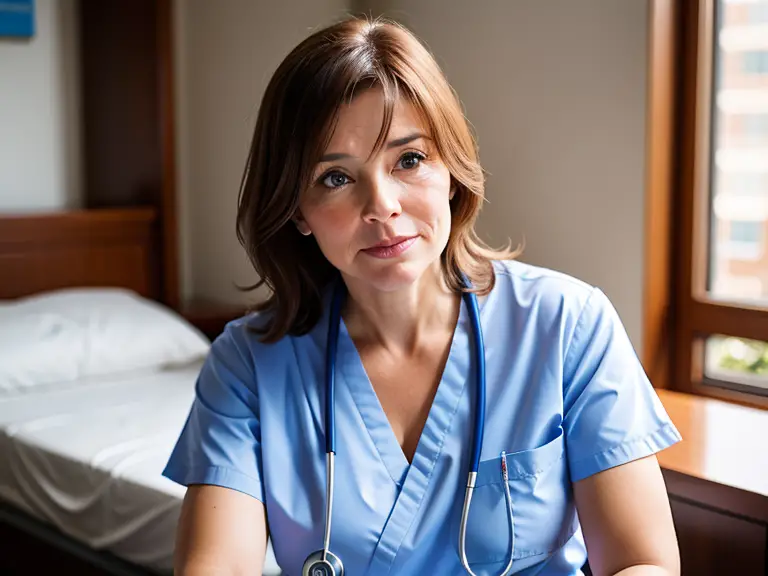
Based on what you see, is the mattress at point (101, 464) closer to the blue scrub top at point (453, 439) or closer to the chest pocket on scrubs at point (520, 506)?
the blue scrub top at point (453, 439)

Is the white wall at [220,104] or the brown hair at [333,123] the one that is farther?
the white wall at [220,104]

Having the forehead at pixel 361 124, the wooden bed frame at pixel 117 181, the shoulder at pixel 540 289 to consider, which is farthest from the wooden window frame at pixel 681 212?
the wooden bed frame at pixel 117 181

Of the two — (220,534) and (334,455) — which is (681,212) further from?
(220,534)

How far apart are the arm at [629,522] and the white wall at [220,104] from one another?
212 cm

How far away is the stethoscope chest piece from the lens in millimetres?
1220

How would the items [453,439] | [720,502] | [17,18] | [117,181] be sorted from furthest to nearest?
[117,181]
[17,18]
[720,502]
[453,439]

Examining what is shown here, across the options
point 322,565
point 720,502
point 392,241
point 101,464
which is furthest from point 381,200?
point 101,464

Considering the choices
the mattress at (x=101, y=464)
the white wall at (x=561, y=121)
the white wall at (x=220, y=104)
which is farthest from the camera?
the white wall at (x=220, y=104)

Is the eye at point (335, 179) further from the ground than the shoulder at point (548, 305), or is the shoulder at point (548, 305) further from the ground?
the eye at point (335, 179)

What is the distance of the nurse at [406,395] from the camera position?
1.21 metres

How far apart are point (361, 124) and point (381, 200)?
0.31 feet

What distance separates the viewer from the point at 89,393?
8.41 ft

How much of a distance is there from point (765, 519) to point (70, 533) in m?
1.34

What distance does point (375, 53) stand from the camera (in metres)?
1.23
